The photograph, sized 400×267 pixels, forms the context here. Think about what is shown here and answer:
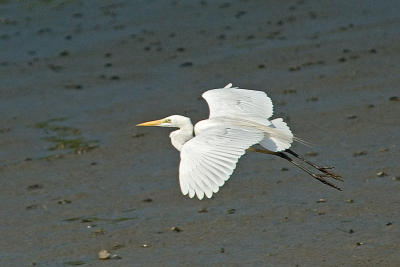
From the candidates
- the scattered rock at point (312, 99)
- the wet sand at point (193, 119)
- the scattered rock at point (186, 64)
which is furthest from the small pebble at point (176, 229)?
→ the scattered rock at point (186, 64)

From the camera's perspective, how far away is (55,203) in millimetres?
7445

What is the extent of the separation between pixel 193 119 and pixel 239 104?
2.74 meters

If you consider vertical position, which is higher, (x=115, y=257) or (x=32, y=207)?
(x=115, y=257)

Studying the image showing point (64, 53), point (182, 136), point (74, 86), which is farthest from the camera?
point (64, 53)

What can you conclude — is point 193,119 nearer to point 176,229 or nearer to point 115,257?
point 176,229

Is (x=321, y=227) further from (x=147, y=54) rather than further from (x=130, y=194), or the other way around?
(x=147, y=54)

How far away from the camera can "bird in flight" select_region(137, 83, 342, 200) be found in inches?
188

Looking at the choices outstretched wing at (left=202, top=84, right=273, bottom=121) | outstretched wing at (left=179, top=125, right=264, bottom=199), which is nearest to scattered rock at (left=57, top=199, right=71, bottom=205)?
outstretched wing at (left=202, top=84, right=273, bottom=121)

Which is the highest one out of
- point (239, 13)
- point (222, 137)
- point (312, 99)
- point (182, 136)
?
point (222, 137)

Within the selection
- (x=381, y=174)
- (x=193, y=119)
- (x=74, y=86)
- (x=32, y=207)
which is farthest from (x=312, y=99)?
(x=32, y=207)

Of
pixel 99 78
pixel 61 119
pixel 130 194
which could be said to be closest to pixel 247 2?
pixel 99 78

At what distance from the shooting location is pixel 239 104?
658 cm

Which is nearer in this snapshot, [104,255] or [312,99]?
[104,255]

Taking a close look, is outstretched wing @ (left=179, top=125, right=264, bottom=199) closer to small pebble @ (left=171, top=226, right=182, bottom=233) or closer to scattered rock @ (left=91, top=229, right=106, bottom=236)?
small pebble @ (left=171, top=226, right=182, bottom=233)
